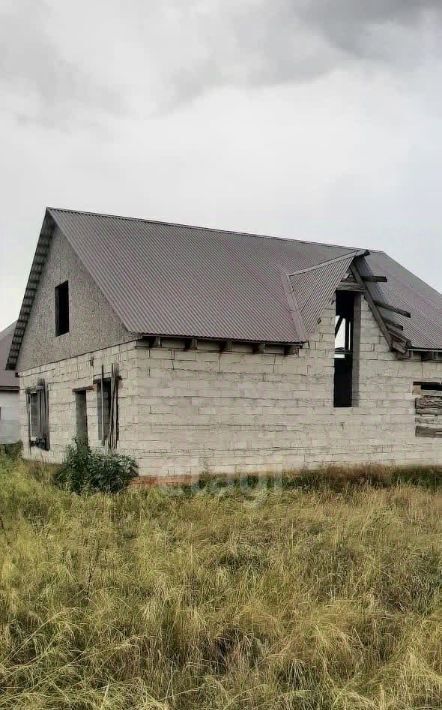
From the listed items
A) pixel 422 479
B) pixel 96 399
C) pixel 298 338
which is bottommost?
pixel 422 479

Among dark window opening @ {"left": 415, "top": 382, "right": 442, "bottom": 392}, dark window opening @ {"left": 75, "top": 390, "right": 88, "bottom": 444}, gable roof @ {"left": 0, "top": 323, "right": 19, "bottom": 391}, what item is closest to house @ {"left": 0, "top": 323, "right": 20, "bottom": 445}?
gable roof @ {"left": 0, "top": 323, "right": 19, "bottom": 391}

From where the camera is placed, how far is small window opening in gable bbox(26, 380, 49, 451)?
17859 mm

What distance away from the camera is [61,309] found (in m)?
17.5

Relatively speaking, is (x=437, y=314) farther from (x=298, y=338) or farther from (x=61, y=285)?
(x=61, y=285)

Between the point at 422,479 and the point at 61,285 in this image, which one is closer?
the point at 422,479

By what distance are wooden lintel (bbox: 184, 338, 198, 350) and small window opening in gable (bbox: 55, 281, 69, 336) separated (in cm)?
562

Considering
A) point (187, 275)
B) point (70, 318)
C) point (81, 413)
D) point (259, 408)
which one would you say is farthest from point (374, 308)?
point (81, 413)

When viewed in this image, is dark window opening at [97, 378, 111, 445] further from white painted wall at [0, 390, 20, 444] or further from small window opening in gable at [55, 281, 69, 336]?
white painted wall at [0, 390, 20, 444]

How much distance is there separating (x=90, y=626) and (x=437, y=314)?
14294 mm

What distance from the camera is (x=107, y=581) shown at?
610cm

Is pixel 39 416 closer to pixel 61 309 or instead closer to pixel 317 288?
pixel 61 309

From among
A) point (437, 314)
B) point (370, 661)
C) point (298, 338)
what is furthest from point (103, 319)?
point (370, 661)

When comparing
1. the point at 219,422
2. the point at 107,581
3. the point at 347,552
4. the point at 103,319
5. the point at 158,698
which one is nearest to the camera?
the point at 158,698

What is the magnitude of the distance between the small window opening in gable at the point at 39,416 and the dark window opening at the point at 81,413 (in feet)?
7.61
